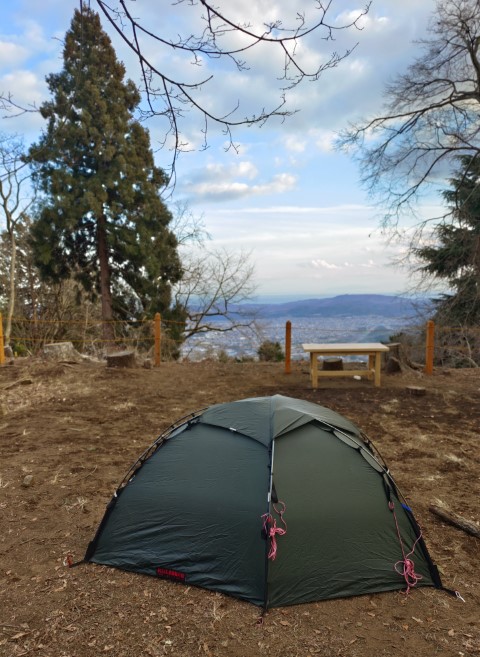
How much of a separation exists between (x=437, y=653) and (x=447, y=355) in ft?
46.2

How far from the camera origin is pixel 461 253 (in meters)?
14.5

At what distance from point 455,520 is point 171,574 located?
2.41 metres

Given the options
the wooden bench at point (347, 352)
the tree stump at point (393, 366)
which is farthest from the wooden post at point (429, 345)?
the wooden bench at point (347, 352)

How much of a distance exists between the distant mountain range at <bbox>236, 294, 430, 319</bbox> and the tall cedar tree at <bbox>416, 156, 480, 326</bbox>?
1.01 meters

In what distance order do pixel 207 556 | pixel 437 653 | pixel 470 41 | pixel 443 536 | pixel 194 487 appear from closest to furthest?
pixel 437 653 < pixel 207 556 < pixel 194 487 < pixel 443 536 < pixel 470 41

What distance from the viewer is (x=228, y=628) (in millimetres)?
2598

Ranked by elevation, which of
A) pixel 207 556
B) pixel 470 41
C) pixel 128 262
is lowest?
pixel 207 556

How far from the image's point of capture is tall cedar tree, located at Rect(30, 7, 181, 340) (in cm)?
1496

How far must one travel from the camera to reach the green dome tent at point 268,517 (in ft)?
9.49

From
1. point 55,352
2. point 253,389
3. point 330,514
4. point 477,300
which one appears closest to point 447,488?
point 330,514

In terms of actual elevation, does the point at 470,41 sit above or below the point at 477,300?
above

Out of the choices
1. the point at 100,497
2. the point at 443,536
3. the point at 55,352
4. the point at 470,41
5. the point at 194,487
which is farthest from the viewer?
the point at 470,41

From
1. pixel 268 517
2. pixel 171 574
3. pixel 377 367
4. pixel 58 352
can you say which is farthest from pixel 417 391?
pixel 58 352

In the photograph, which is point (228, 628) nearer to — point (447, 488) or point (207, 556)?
point (207, 556)
